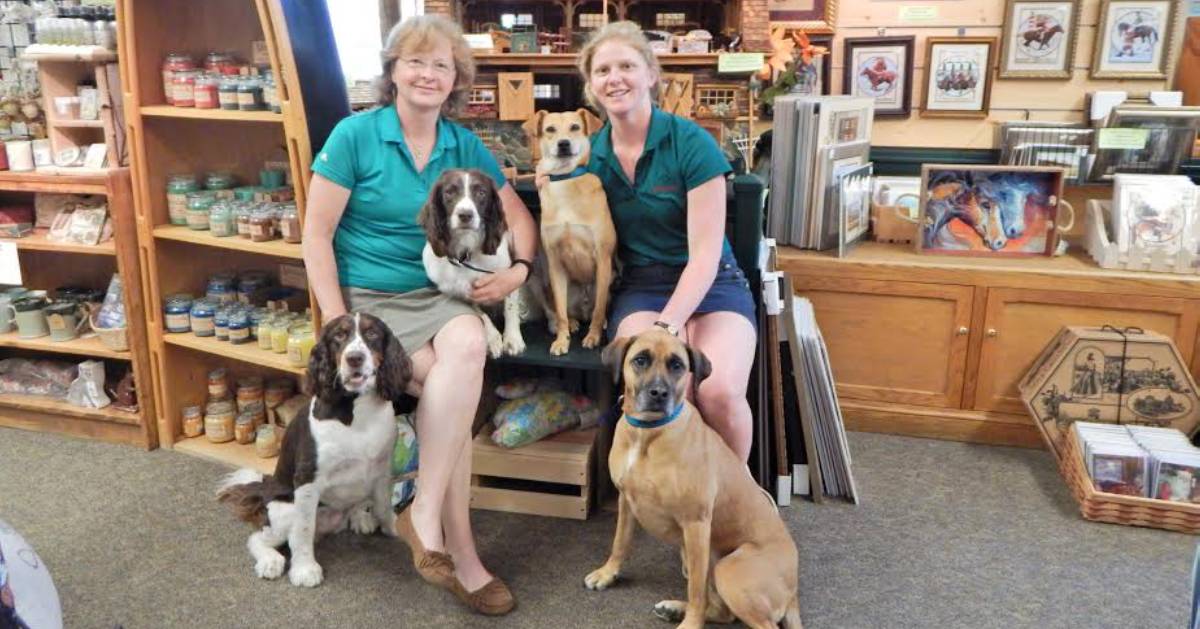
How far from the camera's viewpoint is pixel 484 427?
8.68 ft

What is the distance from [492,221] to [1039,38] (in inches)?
95.2

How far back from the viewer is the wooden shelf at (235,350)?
2.71 meters

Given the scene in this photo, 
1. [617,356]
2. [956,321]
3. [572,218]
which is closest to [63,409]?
[572,218]

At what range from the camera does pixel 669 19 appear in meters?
3.66

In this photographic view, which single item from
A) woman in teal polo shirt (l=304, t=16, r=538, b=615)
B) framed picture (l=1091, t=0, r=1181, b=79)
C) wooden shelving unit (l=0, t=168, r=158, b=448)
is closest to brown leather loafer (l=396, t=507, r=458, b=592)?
woman in teal polo shirt (l=304, t=16, r=538, b=615)

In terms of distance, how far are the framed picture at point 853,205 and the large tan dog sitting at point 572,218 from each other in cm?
102

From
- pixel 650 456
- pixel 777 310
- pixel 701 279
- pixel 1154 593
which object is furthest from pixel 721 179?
pixel 1154 593

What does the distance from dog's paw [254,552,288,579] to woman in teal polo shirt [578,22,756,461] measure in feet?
3.54

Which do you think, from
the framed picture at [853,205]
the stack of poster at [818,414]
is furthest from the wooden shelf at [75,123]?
the framed picture at [853,205]

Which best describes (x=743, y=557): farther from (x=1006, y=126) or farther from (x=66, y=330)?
(x=66, y=330)

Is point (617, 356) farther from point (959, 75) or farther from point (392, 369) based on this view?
point (959, 75)

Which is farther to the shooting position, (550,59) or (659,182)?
(550,59)

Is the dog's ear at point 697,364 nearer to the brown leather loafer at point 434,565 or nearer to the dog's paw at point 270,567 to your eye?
the brown leather loafer at point 434,565

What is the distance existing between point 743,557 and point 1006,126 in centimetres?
235
